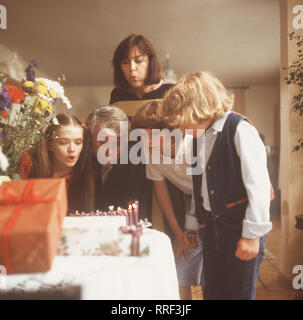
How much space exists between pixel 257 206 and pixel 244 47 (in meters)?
1.41

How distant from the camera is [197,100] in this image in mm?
1034

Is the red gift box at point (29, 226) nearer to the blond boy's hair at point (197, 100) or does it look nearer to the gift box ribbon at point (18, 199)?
the gift box ribbon at point (18, 199)

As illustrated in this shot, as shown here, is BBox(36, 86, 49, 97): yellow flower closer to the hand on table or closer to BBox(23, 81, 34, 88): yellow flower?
BBox(23, 81, 34, 88): yellow flower

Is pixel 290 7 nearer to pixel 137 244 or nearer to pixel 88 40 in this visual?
pixel 88 40

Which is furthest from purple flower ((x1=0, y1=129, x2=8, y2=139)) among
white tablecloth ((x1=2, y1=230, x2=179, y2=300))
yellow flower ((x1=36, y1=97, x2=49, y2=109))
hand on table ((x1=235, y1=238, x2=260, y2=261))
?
hand on table ((x1=235, y1=238, x2=260, y2=261))

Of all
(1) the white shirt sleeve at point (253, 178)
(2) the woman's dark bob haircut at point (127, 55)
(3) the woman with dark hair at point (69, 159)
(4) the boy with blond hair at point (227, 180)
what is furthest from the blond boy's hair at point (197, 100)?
(3) the woman with dark hair at point (69, 159)

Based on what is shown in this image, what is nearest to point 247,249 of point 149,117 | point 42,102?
point 149,117

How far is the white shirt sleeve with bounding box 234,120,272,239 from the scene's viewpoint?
98 centimetres

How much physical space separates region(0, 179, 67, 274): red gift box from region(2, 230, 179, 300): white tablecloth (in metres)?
0.05

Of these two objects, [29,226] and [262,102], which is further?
[262,102]

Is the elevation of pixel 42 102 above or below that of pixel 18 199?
above

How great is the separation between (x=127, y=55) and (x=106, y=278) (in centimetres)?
93

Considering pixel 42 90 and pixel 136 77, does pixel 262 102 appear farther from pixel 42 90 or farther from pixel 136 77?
pixel 42 90
